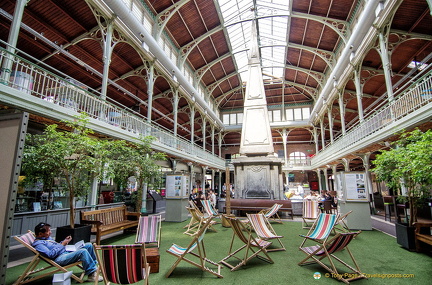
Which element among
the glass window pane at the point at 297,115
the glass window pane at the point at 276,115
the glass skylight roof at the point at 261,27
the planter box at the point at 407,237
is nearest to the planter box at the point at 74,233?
the planter box at the point at 407,237

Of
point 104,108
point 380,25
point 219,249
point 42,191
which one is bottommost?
point 219,249

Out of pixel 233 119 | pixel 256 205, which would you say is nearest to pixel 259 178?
pixel 256 205

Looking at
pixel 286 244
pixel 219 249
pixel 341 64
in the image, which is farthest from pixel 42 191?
pixel 341 64

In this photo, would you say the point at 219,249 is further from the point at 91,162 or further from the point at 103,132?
the point at 103,132

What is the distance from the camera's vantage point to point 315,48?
16.8m

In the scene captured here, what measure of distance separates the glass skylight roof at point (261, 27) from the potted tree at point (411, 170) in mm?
11886

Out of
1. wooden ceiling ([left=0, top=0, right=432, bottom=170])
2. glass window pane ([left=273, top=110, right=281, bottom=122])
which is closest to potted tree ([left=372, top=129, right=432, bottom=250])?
wooden ceiling ([left=0, top=0, right=432, bottom=170])

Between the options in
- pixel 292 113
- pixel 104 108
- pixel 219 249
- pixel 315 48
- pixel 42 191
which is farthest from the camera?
pixel 292 113

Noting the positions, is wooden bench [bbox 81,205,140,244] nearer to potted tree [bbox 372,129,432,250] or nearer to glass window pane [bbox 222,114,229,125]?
potted tree [bbox 372,129,432,250]

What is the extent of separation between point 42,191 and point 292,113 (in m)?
24.1

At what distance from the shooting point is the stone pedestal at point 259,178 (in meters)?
10.4

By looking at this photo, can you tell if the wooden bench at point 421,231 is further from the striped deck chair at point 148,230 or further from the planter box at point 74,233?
the planter box at point 74,233

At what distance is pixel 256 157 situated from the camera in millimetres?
10656

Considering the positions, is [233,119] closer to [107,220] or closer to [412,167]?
[107,220]
